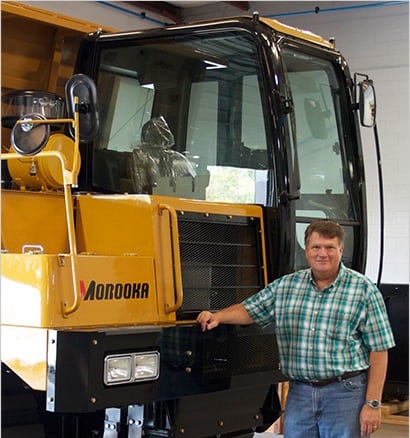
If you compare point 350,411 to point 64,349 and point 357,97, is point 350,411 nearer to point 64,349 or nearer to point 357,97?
point 64,349

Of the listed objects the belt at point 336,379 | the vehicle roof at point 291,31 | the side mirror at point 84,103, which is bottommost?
the belt at point 336,379

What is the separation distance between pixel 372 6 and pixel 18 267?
8081 mm

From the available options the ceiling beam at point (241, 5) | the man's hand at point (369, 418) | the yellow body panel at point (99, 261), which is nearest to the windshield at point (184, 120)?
the yellow body panel at point (99, 261)

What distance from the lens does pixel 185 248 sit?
4.66 meters

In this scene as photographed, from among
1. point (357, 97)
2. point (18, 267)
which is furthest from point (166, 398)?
point (357, 97)

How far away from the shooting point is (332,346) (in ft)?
13.5

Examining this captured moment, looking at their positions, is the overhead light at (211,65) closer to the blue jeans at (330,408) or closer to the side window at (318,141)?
the side window at (318,141)

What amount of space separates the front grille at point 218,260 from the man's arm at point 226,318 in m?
0.16

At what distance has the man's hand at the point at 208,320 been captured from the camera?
14.6 ft

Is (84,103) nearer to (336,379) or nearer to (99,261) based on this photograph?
(99,261)

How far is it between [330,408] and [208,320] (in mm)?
728

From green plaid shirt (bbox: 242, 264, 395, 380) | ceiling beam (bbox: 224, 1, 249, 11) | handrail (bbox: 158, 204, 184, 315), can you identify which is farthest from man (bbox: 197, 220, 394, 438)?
ceiling beam (bbox: 224, 1, 249, 11)

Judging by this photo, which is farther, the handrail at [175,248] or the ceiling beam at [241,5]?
the ceiling beam at [241,5]

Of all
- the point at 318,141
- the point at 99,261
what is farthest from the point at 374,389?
the point at 318,141
